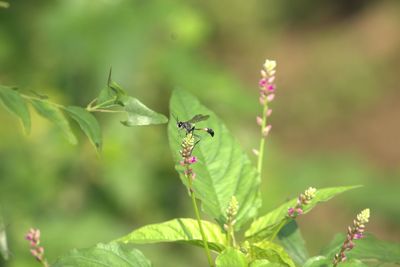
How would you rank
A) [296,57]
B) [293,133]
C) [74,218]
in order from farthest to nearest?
1. [296,57]
2. [293,133]
3. [74,218]

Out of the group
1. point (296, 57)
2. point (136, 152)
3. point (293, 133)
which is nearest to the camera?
point (136, 152)

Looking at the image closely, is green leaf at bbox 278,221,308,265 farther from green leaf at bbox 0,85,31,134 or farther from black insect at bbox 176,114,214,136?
green leaf at bbox 0,85,31,134

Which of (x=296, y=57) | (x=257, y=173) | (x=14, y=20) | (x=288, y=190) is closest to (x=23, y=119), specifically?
(x=257, y=173)

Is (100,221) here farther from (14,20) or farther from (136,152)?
(14,20)

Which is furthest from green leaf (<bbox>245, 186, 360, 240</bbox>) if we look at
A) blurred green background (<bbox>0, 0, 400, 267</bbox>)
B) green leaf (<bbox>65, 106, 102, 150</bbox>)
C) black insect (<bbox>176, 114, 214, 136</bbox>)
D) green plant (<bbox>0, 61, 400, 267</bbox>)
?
blurred green background (<bbox>0, 0, 400, 267</bbox>)

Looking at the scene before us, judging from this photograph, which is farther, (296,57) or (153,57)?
(296,57)
